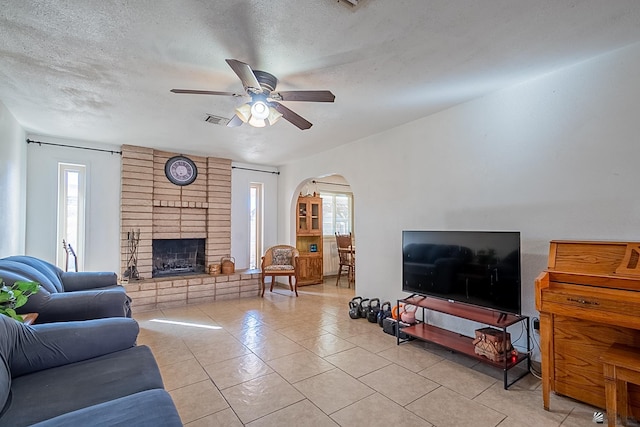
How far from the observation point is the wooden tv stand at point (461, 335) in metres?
2.36

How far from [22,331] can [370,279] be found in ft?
11.3

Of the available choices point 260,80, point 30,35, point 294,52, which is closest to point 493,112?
point 294,52

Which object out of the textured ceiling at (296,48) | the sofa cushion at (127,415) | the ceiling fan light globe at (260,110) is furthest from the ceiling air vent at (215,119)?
the sofa cushion at (127,415)

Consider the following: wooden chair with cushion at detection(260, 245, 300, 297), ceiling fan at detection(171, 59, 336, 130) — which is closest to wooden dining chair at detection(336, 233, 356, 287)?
wooden chair with cushion at detection(260, 245, 300, 297)

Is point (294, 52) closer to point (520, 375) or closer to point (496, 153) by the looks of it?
point (496, 153)

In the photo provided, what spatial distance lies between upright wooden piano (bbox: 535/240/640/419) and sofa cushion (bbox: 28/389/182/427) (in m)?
2.27

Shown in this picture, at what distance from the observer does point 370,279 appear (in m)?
4.16

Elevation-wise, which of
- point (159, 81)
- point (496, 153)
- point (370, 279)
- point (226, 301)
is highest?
point (159, 81)

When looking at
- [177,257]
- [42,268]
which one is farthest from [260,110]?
[177,257]

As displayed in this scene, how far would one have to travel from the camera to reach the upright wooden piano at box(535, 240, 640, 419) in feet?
5.97

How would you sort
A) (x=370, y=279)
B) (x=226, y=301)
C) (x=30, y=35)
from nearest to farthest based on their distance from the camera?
1. (x=30, y=35)
2. (x=370, y=279)
3. (x=226, y=301)

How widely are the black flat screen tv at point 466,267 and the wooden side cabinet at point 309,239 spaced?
3.10m

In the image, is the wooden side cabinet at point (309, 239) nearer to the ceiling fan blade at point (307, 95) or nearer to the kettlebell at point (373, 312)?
the kettlebell at point (373, 312)

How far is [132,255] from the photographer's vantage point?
4746 millimetres
